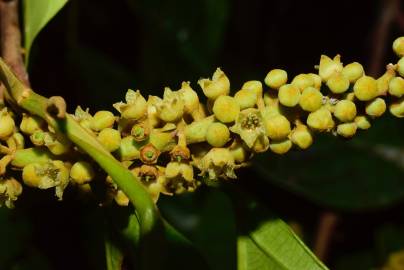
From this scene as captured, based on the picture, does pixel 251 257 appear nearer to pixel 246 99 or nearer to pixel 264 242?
pixel 264 242

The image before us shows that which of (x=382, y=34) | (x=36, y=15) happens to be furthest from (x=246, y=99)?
(x=382, y=34)

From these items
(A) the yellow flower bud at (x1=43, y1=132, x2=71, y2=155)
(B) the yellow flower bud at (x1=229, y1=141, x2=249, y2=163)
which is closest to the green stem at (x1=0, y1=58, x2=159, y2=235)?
(A) the yellow flower bud at (x1=43, y1=132, x2=71, y2=155)

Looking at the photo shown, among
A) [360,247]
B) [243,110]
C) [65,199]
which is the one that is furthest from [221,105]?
[360,247]

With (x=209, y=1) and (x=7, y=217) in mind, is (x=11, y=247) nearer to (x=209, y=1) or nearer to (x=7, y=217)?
(x=7, y=217)

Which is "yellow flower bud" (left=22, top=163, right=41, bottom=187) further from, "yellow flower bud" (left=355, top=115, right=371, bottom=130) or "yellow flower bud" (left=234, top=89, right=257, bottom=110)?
"yellow flower bud" (left=355, top=115, right=371, bottom=130)

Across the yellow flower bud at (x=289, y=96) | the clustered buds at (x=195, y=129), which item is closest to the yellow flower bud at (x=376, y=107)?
the clustered buds at (x=195, y=129)

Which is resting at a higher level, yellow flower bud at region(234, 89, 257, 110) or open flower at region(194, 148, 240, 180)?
yellow flower bud at region(234, 89, 257, 110)

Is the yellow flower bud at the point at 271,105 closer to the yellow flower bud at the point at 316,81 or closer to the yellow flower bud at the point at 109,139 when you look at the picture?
the yellow flower bud at the point at 316,81
